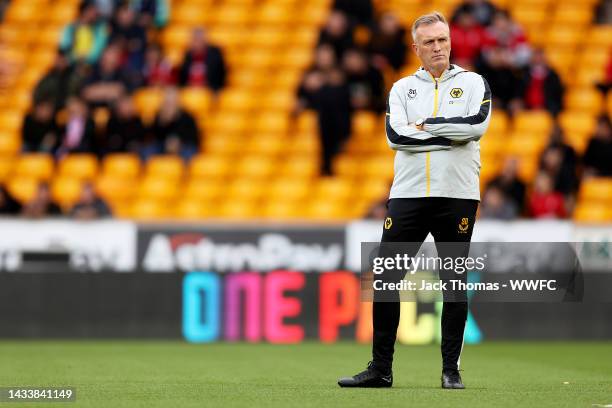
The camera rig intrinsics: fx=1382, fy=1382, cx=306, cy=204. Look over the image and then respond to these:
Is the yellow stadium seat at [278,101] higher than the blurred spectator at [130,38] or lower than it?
lower

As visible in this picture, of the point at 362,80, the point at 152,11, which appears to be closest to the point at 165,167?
the point at 362,80

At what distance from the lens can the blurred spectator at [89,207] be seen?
1512cm

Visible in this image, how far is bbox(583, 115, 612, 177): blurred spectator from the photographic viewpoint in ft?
54.1

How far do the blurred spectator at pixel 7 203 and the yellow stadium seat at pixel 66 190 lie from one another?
994mm

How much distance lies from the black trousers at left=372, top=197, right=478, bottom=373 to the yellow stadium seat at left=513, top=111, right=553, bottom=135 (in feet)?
34.0

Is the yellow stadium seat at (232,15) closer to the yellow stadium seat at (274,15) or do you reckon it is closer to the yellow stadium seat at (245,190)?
the yellow stadium seat at (274,15)

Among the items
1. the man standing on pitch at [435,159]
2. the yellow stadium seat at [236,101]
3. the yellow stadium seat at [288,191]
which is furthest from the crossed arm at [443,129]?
the yellow stadium seat at [236,101]

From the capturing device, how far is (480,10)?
18422mm

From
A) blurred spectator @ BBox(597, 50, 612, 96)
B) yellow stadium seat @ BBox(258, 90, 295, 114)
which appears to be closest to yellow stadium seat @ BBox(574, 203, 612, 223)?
blurred spectator @ BBox(597, 50, 612, 96)

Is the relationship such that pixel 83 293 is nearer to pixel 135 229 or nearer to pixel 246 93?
pixel 135 229

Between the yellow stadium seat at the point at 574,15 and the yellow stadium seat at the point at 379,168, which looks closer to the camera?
the yellow stadium seat at the point at 379,168

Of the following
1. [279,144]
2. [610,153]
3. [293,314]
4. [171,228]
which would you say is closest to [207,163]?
[279,144]

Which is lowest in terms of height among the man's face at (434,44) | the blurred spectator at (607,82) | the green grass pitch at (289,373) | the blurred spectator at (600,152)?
the green grass pitch at (289,373)

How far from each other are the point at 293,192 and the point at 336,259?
2.26 metres
